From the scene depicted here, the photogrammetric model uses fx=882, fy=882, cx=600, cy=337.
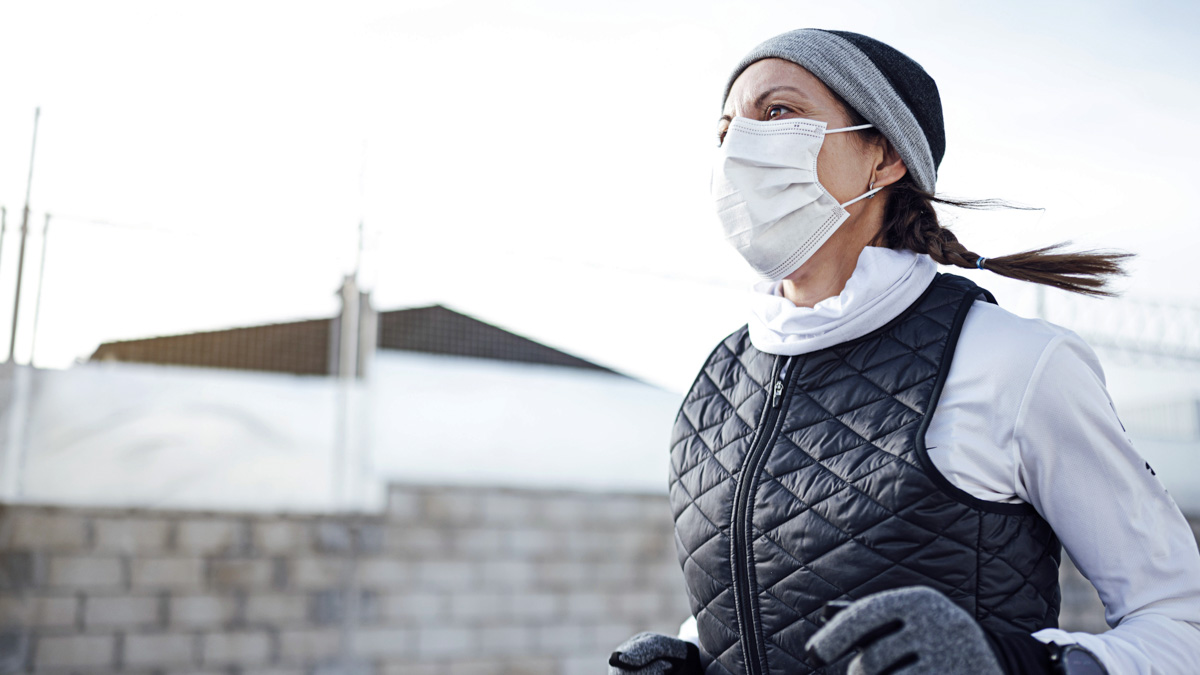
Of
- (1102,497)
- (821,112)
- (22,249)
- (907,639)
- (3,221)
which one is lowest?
(907,639)

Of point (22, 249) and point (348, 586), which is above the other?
point (22, 249)

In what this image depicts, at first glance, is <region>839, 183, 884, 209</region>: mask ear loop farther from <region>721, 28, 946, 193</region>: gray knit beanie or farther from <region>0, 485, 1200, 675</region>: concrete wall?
<region>0, 485, 1200, 675</region>: concrete wall

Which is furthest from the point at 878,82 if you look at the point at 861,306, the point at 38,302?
the point at 38,302

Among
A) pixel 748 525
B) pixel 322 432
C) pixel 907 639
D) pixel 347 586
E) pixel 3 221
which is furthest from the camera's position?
pixel 322 432

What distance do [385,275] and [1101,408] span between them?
3.73m

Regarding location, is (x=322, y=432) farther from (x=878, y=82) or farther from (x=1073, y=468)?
(x=1073, y=468)

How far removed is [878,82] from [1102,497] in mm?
581

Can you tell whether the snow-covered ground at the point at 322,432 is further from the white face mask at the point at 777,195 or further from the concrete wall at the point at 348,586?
the white face mask at the point at 777,195

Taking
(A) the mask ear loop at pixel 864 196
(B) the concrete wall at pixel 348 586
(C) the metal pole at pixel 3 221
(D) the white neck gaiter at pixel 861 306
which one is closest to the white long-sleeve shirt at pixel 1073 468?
(D) the white neck gaiter at pixel 861 306

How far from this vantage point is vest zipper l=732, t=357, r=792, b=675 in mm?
1004

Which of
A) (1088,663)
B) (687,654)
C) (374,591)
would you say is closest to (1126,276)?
(1088,663)

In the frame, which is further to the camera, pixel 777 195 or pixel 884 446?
pixel 777 195

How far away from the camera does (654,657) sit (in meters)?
1.13

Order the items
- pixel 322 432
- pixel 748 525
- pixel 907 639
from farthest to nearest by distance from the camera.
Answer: pixel 322 432 < pixel 748 525 < pixel 907 639
